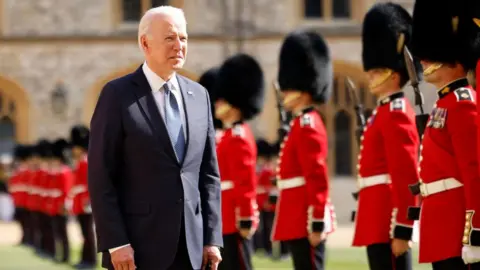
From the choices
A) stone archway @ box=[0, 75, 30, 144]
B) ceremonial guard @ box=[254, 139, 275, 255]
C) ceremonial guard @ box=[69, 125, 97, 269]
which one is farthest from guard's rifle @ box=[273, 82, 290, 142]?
stone archway @ box=[0, 75, 30, 144]

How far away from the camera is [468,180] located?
165 inches

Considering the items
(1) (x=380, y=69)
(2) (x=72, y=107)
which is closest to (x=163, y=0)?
(2) (x=72, y=107)

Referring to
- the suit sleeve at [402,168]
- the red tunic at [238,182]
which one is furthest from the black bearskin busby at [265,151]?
the suit sleeve at [402,168]

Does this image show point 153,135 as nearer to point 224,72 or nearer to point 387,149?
point 387,149

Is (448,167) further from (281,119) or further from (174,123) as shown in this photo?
(281,119)

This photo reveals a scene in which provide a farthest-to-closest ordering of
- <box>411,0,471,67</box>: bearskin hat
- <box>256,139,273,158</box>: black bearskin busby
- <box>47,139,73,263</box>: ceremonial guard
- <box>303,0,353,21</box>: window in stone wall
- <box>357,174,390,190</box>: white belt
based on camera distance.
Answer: <box>303,0,353,21</box>: window in stone wall, <box>256,139,273,158</box>: black bearskin busby, <box>47,139,73,263</box>: ceremonial guard, <box>357,174,390,190</box>: white belt, <box>411,0,471,67</box>: bearskin hat

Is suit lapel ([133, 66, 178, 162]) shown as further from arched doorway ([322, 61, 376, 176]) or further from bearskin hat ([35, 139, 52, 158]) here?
arched doorway ([322, 61, 376, 176])

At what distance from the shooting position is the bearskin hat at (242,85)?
824 centimetres

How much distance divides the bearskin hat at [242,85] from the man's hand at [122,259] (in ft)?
13.1

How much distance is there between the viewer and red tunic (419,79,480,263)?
425 cm

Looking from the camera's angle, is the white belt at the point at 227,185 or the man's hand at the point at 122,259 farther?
the white belt at the point at 227,185

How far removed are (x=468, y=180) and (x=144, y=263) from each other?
1149 mm

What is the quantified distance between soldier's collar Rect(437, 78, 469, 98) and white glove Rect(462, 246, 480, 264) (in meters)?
0.67

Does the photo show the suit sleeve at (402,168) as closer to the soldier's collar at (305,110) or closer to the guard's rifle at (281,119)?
the soldier's collar at (305,110)
